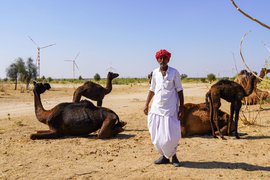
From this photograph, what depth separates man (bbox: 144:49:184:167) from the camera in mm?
6105

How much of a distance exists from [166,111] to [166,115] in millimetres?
69

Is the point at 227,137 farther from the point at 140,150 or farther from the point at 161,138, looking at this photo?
the point at 161,138

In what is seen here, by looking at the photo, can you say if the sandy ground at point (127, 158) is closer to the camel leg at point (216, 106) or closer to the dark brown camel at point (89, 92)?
the camel leg at point (216, 106)

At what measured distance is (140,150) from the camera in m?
7.62

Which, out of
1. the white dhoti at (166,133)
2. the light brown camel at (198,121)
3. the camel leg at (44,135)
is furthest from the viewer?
the light brown camel at (198,121)

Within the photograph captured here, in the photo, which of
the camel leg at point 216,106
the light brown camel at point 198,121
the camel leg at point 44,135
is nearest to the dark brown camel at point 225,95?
the camel leg at point 216,106

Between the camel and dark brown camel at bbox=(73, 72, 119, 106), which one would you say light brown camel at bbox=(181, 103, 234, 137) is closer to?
the camel

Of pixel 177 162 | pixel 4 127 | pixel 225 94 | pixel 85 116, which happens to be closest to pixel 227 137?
pixel 225 94

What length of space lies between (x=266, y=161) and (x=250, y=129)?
141 inches

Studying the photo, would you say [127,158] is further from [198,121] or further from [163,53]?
[198,121]

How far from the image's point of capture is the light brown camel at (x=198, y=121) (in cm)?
891

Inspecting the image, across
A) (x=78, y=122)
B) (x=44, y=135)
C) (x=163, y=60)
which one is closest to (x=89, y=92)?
(x=78, y=122)

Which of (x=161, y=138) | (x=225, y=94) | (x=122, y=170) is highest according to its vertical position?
(x=225, y=94)

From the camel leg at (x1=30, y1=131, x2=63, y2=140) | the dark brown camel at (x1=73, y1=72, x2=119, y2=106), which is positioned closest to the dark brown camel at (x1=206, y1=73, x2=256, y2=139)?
the camel leg at (x1=30, y1=131, x2=63, y2=140)
